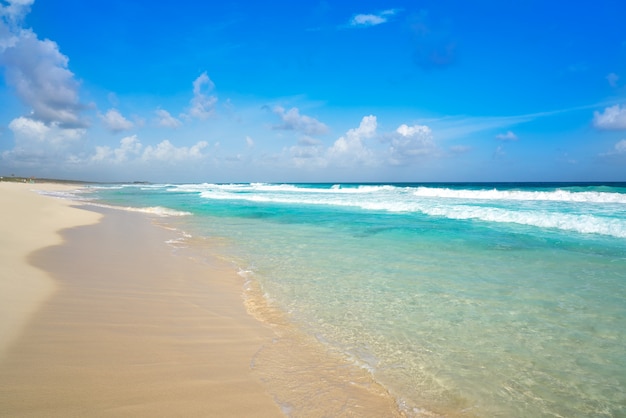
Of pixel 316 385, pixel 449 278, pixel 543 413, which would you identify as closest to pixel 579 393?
pixel 543 413

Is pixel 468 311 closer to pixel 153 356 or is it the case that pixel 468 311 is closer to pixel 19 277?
pixel 153 356

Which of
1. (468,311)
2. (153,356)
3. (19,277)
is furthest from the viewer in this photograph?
(19,277)

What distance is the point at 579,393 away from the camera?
318 cm

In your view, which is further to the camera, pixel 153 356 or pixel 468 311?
pixel 468 311

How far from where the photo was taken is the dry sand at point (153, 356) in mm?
2758

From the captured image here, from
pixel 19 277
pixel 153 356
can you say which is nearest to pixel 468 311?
pixel 153 356

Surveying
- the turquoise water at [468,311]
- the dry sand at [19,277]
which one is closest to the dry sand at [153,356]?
the dry sand at [19,277]

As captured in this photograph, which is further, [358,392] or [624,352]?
[624,352]

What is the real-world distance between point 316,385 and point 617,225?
15.7 meters

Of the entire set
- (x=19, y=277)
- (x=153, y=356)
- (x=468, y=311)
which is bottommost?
(x=468, y=311)

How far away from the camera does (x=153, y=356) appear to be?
349 cm

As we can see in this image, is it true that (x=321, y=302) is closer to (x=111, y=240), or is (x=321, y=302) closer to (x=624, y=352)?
(x=624, y=352)

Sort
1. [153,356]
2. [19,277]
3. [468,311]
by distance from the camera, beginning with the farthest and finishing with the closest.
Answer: [19,277]
[468,311]
[153,356]

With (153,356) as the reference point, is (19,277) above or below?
above
